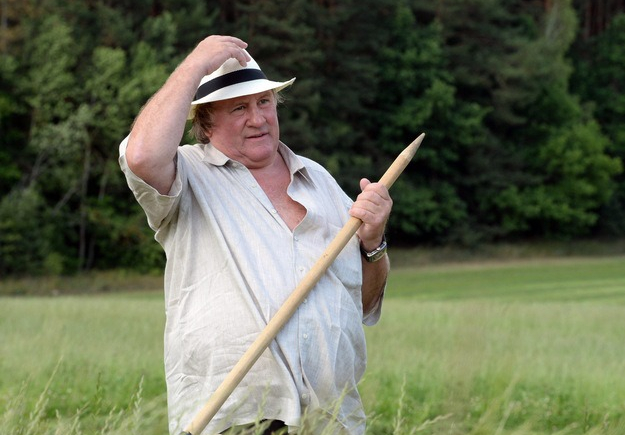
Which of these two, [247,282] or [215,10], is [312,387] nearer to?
[247,282]

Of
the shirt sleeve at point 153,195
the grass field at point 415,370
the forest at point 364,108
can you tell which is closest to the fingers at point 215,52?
the shirt sleeve at point 153,195

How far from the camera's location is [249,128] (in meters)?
3.77

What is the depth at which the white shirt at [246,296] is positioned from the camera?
3455 millimetres

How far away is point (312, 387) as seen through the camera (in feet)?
11.5

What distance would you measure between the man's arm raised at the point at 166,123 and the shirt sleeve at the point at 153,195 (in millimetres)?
18

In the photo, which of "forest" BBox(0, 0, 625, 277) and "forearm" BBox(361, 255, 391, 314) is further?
"forest" BBox(0, 0, 625, 277)

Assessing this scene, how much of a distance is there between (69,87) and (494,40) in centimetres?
1850

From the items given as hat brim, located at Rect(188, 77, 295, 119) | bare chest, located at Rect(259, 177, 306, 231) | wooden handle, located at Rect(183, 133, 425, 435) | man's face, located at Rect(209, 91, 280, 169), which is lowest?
wooden handle, located at Rect(183, 133, 425, 435)

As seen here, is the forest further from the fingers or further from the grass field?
the fingers

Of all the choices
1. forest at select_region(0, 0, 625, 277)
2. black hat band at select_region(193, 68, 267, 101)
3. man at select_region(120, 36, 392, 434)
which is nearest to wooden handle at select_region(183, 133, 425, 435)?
man at select_region(120, 36, 392, 434)

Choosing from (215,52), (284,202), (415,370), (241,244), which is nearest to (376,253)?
(284,202)

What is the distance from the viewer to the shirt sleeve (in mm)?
3451

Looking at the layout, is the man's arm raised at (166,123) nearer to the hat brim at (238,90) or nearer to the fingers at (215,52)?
the fingers at (215,52)

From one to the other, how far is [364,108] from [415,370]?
3709 centimetres
